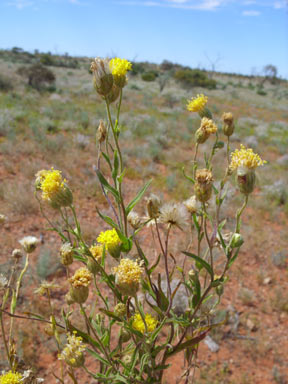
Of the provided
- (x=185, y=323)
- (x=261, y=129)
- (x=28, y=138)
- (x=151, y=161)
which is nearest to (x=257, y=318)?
(x=185, y=323)

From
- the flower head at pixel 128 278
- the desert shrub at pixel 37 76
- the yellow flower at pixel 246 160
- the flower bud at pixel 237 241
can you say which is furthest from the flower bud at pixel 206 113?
the desert shrub at pixel 37 76

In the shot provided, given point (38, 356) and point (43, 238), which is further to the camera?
point (43, 238)

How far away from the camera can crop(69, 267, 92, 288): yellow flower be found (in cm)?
133

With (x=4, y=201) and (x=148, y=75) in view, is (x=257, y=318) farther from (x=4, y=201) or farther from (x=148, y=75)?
(x=148, y=75)

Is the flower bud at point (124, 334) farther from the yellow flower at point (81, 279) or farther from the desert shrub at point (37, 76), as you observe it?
the desert shrub at point (37, 76)

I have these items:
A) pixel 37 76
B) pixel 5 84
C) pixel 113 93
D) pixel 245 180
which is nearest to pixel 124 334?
pixel 245 180

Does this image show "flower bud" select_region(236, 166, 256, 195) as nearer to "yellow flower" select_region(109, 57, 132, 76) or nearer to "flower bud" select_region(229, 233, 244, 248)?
"flower bud" select_region(229, 233, 244, 248)

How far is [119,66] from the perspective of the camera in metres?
1.29

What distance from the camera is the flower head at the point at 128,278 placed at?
3.68 feet

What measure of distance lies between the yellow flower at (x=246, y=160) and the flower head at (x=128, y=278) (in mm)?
577

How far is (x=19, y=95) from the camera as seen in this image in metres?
13.9

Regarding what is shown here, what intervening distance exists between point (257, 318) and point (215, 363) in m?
1.01

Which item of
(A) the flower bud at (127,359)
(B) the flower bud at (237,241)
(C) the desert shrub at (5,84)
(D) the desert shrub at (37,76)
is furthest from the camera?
(D) the desert shrub at (37,76)

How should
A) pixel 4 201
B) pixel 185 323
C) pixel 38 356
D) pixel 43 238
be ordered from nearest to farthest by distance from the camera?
pixel 185 323
pixel 38 356
pixel 43 238
pixel 4 201
